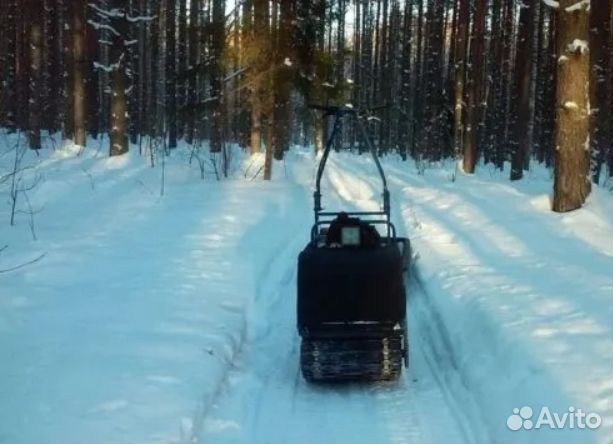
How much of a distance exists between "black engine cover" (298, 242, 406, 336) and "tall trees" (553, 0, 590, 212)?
645 cm

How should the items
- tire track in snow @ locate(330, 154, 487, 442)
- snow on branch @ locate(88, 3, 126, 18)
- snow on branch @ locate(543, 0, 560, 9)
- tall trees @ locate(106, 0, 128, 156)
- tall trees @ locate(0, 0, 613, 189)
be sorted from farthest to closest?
tall trees @ locate(106, 0, 128, 156) → snow on branch @ locate(88, 3, 126, 18) → tall trees @ locate(0, 0, 613, 189) → snow on branch @ locate(543, 0, 560, 9) → tire track in snow @ locate(330, 154, 487, 442)

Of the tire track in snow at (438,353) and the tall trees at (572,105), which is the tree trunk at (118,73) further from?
the tall trees at (572,105)

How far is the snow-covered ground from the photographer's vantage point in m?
4.84

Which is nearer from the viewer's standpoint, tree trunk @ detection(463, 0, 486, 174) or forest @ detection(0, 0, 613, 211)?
forest @ detection(0, 0, 613, 211)

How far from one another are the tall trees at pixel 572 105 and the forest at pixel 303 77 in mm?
17

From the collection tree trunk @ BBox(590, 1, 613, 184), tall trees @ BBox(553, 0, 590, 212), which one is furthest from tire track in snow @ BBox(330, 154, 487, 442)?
tree trunk @ BBox(590, 1, 613, 184)

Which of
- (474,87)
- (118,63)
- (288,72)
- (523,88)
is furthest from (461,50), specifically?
(118,63)

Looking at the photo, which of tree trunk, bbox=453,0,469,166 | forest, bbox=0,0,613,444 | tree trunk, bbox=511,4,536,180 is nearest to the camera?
forest, bbox=0,0,613,444

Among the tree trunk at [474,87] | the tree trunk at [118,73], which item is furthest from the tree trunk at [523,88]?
the tree trunk at [118,73]

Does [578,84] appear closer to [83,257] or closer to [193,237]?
[193,237]

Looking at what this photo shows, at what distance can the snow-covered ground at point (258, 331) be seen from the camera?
4840 mm

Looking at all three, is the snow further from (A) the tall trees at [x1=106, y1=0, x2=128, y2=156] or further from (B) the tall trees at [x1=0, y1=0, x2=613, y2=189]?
(A) the tall trees at [x1=106, y1=0, x2=128, y2=156]

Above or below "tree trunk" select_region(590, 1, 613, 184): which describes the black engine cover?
below

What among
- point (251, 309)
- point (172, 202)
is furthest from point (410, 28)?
point (251, 309)
